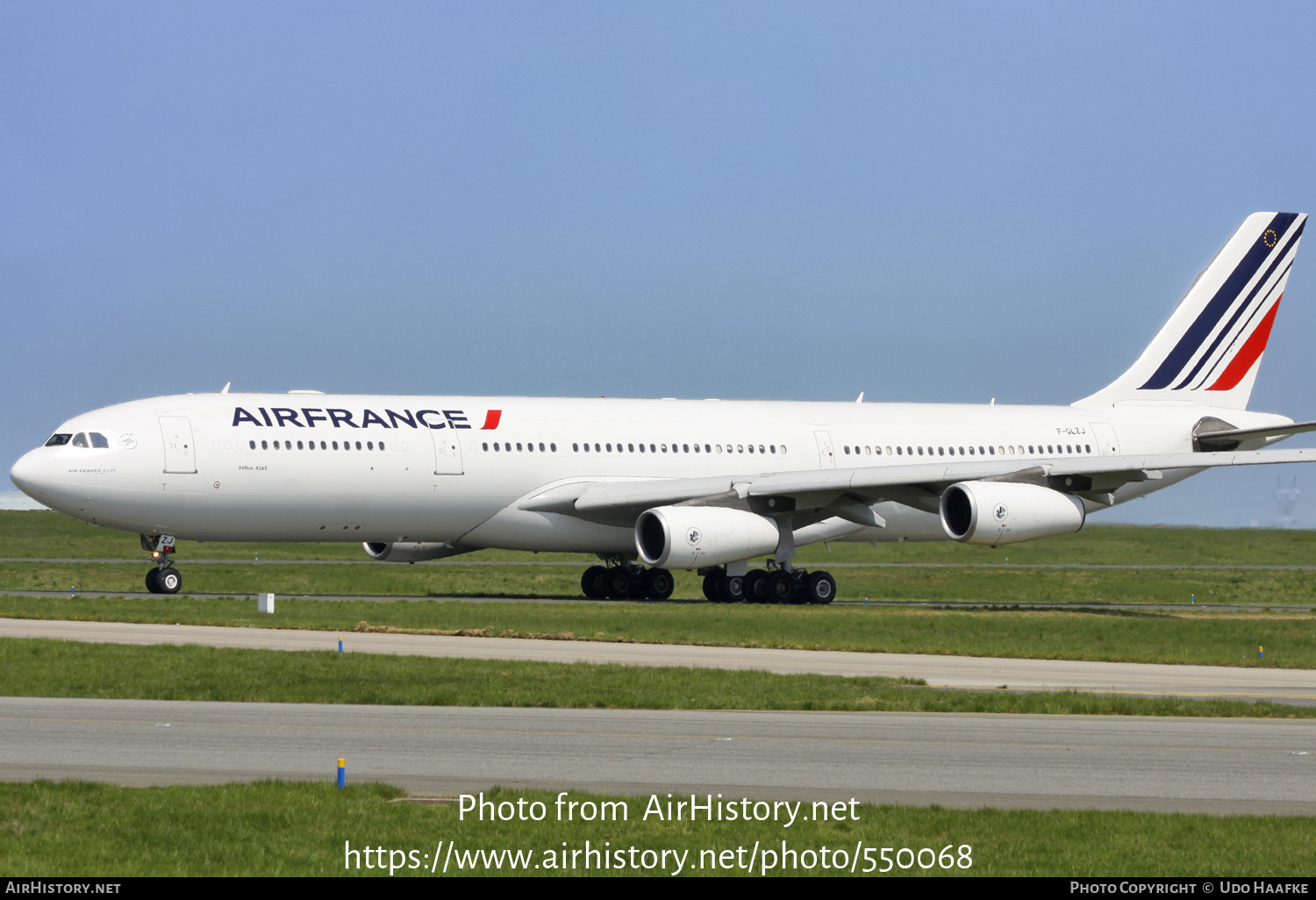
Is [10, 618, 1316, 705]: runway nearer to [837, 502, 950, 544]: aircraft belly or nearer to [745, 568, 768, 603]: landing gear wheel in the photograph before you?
[745, 568, 768, 603]: landing gear wheel

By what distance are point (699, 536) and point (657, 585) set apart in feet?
18.5

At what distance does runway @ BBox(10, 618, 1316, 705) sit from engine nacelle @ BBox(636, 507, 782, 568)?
8.75 m

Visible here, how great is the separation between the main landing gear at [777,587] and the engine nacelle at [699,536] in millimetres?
1537

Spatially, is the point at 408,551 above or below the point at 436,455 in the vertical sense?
below

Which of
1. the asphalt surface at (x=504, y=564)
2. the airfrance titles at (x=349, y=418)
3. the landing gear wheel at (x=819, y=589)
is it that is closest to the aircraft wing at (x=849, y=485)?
the landing gear wheel at (x=819, y=589)

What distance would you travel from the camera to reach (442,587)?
151 feet

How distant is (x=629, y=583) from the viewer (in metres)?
42.9

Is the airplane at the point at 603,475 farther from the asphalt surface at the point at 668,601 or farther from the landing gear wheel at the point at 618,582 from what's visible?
the asphalt surface at the point at 668,601

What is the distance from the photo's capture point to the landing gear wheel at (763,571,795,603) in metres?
40.3

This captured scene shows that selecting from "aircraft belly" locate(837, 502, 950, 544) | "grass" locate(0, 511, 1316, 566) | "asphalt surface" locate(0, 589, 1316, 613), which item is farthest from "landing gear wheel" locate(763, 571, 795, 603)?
"grass" locate(0, 511, 1316, 566)

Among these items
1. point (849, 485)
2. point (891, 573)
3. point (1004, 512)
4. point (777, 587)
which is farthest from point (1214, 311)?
point (777, 587)

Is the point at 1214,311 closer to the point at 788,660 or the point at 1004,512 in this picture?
the point at 1004,512

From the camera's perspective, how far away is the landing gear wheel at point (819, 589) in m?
40.5
